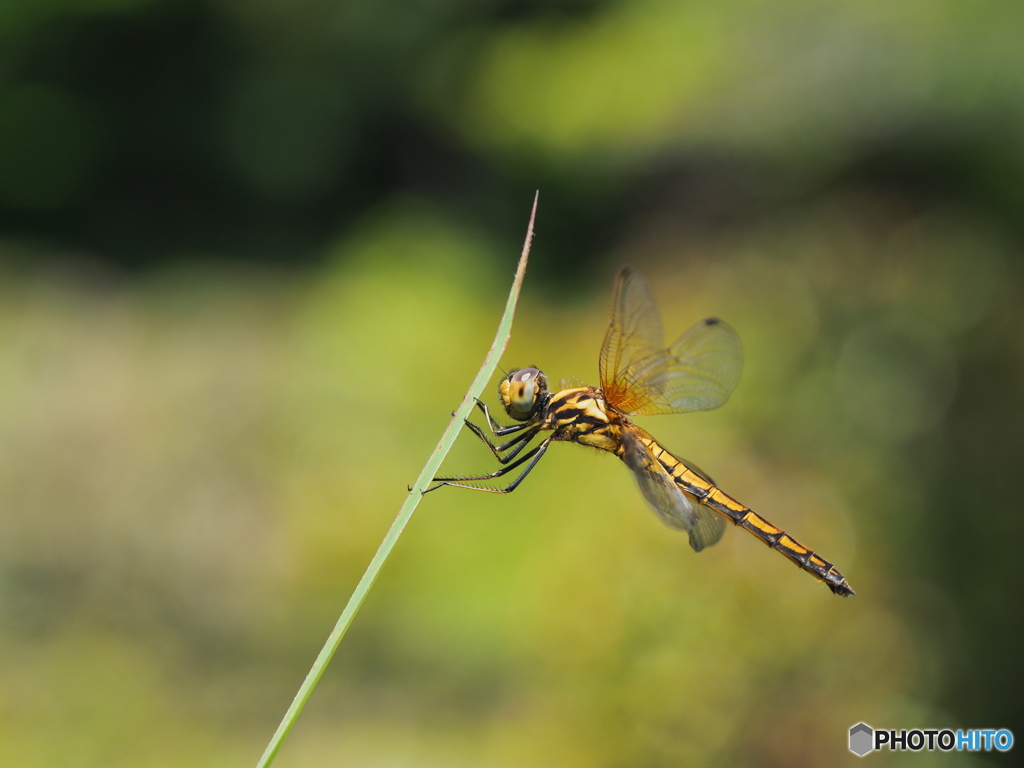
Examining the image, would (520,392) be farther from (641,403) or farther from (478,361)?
(478,361)

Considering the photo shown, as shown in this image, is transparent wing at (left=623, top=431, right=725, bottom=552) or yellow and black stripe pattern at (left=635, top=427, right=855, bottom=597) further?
yellow and black stripe pattern at (left=635, top=427, right=855, bottom=597)

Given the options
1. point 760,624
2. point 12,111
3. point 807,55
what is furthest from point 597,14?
point 760,624

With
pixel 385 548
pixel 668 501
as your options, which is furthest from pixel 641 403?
pixel 385 548

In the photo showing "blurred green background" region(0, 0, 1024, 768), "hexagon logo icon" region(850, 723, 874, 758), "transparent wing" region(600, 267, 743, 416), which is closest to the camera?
"transparent wing" region(600, 267, 743, 416)

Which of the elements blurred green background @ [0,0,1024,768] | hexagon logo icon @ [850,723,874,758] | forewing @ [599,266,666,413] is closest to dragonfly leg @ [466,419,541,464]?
forewing @ [599,266,666,413]

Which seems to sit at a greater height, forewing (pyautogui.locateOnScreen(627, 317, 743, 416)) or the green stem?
forewing (pyautogui.locateOnScreen(627, 317, 743, 416))

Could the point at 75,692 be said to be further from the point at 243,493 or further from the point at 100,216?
the point at 100,216

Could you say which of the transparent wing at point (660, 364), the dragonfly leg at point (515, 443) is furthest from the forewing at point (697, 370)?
the dragonfly leg at point (515, 443)

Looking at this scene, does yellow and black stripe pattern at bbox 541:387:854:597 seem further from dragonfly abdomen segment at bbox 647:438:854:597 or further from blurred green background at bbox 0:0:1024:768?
blurred green background at bbox 0:0:1024:768
